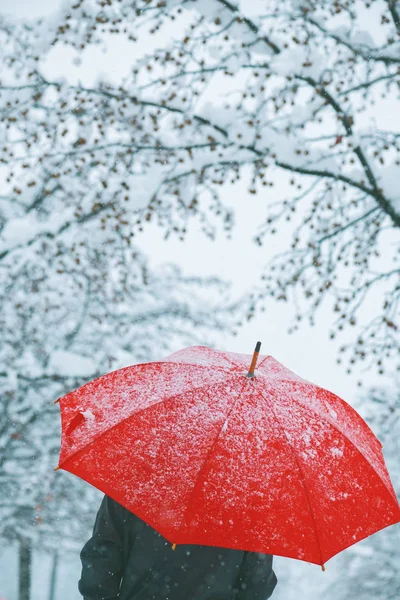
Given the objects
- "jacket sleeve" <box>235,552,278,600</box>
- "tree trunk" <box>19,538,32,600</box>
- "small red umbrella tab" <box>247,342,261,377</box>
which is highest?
"small red umbrella tab" <box>247,342,261,377</box>

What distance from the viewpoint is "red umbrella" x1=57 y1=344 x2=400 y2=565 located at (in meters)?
1.56

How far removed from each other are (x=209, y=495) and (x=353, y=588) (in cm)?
953

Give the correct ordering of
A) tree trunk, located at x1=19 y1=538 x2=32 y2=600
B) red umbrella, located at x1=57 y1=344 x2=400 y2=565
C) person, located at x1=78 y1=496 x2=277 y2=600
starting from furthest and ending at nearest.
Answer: tree trunk, located at x1=19 y1=538 x2=32 y2=600
person, located at x1=78 y1=496 x2=277 y2=600
red umbrella, located at x1=57 y1=344 x2=400 y2=565

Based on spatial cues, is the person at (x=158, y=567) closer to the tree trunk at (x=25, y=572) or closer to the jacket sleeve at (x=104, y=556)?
the jacket sleeve at (x=104, y=556)

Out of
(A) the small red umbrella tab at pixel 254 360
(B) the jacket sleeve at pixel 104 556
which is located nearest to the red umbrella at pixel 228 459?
(A) the small red umbrella tab at pixel 254 360

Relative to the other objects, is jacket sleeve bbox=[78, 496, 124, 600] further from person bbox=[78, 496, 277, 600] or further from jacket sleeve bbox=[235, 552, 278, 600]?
jacket sleeve bbox=[235, 552, 278, 600]

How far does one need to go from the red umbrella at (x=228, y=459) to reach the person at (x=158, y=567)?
0.81ft

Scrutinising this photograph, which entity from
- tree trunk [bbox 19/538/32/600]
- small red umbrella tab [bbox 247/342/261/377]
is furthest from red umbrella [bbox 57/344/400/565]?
tree trunk [bbox 19/538/32/600]

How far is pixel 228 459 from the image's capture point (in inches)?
64.4

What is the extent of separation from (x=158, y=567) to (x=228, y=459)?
1.66ft

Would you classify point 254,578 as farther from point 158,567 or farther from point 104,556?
point 104,556

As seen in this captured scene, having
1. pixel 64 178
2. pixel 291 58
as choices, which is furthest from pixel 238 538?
pixel 64 178

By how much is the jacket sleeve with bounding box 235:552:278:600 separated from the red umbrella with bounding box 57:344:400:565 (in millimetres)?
258

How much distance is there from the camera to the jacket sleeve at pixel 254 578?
177cm
